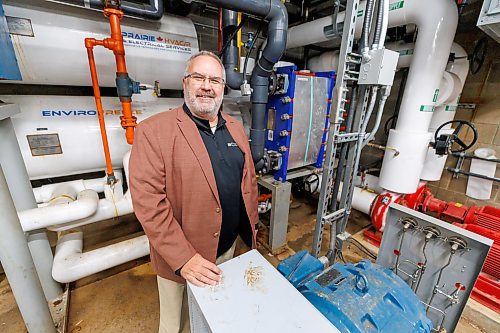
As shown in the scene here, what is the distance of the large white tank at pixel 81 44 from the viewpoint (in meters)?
1.27

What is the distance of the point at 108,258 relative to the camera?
1.41m

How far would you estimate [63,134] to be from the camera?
1.44m

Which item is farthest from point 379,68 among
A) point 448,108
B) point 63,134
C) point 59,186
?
point 59,186

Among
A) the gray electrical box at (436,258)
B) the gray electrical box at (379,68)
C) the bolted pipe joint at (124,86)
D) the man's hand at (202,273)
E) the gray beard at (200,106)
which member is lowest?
the gray electrical box at (436,258)

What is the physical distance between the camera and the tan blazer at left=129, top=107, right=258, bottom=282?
0.82 meters

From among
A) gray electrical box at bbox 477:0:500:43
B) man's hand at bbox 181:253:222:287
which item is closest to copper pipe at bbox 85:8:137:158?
man's hand at bbox 181:253:222:287

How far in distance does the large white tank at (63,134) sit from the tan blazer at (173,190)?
945mm

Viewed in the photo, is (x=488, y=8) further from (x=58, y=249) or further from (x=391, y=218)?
(x=58, y=249)

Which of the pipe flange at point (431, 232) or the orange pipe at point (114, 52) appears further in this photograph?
→ the orange pipe at point (114, 52)

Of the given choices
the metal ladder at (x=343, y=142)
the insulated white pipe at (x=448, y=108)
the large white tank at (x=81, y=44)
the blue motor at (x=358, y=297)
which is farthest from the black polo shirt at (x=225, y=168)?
the insulated white pipe at (x=448, y=108)

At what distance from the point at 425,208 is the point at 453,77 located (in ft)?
3.68

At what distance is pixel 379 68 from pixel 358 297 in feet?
3.33

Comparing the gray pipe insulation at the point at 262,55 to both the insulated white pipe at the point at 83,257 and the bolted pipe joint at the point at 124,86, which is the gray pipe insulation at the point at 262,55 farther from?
the insulated white pipe at the point at 83,257

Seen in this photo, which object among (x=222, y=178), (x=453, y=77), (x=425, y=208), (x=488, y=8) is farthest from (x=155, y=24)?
(x=425, y=208)
